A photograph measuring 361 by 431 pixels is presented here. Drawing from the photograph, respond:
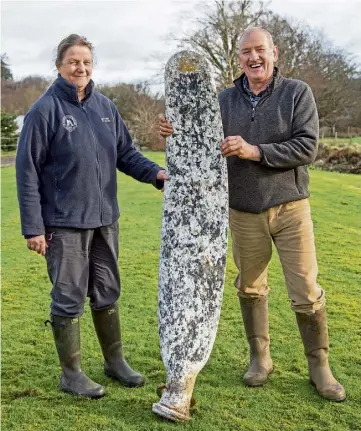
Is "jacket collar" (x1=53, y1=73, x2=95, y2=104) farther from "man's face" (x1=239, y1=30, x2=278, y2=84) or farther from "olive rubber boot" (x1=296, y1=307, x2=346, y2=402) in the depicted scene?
"olive rubber boot" (x1=296, y1=307, x2=346, y2=402)

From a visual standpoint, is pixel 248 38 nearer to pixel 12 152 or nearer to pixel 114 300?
pixel 114 300

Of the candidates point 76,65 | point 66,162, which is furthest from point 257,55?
point 66,162

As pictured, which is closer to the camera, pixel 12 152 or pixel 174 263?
pixel 174 263

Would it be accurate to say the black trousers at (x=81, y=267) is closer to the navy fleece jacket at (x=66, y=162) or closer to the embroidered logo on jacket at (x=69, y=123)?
the navy fleece jacket at (x=66, y=162)

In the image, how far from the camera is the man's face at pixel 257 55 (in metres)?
4.07

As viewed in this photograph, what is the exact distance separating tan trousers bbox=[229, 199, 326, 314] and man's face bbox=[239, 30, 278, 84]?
0.99 meters

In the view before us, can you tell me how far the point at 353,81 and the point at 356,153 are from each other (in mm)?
21254

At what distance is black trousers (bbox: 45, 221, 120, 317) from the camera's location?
4223 mm

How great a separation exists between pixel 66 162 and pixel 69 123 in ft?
0.94

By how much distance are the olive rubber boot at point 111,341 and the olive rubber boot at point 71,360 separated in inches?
10.5

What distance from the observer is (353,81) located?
4728 cm

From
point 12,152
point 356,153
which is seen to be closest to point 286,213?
point 356,153

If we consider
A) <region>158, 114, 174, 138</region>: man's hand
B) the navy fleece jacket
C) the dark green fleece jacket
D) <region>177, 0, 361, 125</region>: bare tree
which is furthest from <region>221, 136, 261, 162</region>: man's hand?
<region>177, 0, 361, 125</region>: bare tree

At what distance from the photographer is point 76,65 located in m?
4.15
